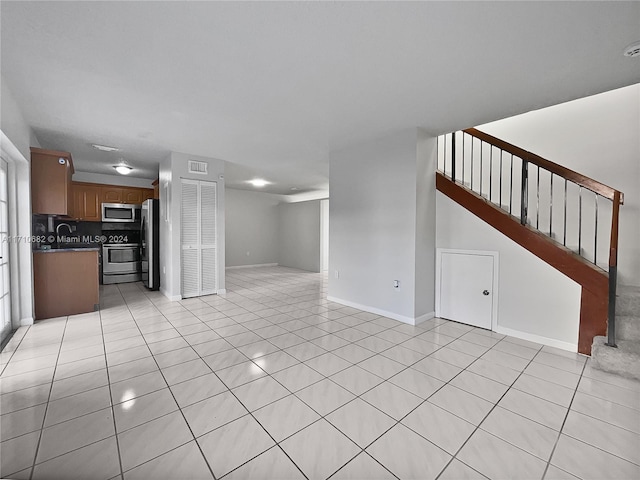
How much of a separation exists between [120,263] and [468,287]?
695 cm

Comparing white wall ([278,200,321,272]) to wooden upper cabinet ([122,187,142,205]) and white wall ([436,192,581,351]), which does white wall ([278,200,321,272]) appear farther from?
white wall ([436,192,581,351])

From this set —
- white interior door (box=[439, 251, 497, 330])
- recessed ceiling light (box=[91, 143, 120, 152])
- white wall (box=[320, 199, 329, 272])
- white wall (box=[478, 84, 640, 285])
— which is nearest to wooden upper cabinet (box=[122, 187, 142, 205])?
recessed ceiling light (box=[91, 143, 120, 152])

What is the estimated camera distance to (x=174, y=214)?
478 centimetres

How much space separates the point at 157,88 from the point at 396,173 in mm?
2901

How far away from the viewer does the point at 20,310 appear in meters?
3.54

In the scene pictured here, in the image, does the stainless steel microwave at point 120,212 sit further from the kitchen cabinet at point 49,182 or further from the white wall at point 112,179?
the kitchen cabinet at point 49,182

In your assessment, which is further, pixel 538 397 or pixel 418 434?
pixel 538 397

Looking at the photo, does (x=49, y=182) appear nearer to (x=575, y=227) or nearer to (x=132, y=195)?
(x=132, y=195)

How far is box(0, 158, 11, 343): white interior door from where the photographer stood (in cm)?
314

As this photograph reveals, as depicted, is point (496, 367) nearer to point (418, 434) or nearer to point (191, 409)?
point (418, 434)

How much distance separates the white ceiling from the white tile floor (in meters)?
2.56

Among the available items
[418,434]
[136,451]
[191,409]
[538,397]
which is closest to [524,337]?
[538,397]

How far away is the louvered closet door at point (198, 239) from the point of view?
4969 millimetres

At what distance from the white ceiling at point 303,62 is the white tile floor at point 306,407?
256 cm
